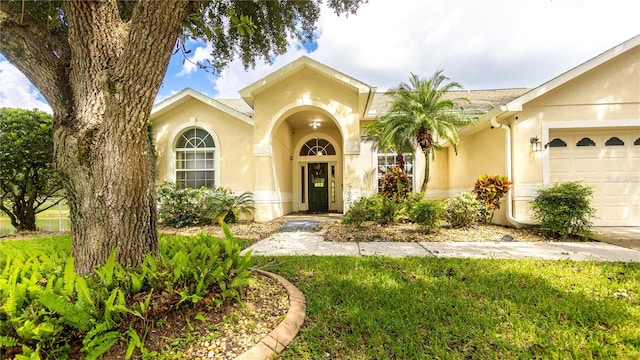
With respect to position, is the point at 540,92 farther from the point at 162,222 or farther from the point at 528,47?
the point at 162,222

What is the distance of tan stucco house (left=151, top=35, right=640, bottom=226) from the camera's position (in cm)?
764

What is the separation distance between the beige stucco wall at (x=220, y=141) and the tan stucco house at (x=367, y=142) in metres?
0.04

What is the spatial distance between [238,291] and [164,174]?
911 cm

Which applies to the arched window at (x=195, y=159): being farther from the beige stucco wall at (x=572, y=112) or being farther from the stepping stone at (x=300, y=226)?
the beige stucco wall at (x=572, y=112)

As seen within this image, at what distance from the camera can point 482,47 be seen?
35.8ft

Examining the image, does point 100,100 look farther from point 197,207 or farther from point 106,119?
point 197,207

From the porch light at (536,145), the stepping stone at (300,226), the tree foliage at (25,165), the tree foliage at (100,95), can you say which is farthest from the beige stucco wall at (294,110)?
the tree foliage at (100,95)

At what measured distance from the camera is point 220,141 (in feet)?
33.1

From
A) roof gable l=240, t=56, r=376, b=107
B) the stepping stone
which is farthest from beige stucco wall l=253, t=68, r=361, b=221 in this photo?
the stepping stone

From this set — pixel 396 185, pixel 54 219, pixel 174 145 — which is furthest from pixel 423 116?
pixel 54 219

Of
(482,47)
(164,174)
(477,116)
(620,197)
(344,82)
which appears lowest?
(620,197)

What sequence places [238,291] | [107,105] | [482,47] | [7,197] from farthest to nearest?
[482,47] → [7,197] → [238,291] → [107,105]

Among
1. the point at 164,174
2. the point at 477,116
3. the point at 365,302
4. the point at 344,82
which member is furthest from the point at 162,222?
the point at 477,116

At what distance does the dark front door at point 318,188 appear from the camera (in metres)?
13.4
